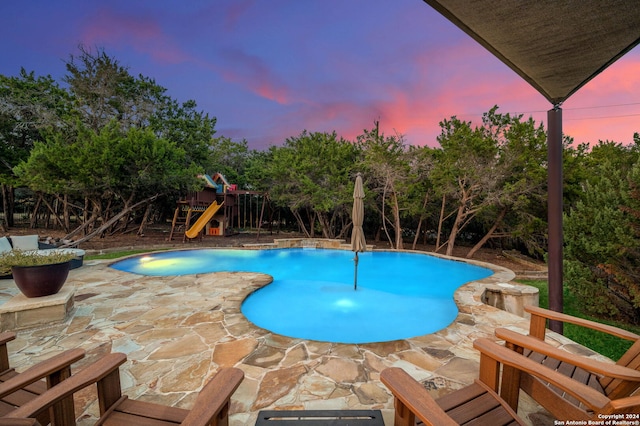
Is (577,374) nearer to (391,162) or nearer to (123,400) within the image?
(123,400)

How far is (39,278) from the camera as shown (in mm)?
4105

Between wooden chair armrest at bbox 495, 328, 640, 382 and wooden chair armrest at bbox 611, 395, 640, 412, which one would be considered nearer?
wooden chair armrest at bbox 611, 395, 640, 412

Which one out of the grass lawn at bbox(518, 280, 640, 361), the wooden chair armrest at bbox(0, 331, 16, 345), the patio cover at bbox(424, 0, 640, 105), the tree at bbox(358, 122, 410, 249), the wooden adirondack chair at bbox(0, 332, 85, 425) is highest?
the tree at bbox(358, 122, 410, 249)

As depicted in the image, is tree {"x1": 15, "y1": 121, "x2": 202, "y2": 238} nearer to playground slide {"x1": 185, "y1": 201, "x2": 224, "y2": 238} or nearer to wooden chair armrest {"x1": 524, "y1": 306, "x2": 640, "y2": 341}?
playground slide {"x1": 185, "y1": 201, "x2": 224, "y2": 238}

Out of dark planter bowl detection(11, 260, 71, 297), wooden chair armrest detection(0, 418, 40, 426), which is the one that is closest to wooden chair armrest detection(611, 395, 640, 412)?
wooden chair armrest detection(0, 418, 40, 426)

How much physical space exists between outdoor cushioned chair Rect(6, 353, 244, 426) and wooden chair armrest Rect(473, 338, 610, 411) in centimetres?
177

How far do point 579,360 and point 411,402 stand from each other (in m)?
1.16

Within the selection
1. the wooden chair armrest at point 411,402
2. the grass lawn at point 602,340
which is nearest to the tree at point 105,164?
the wooden chair armrest at point 411,402

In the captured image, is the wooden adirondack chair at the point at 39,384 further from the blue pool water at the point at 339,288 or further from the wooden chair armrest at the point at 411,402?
the blue pool water at the point at 339,288

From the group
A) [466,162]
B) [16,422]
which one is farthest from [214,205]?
[16,422]

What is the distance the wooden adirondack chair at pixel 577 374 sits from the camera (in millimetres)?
1556

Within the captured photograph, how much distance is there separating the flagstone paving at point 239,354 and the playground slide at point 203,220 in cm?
943

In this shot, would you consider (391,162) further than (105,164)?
Yes

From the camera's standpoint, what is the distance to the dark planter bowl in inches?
159
